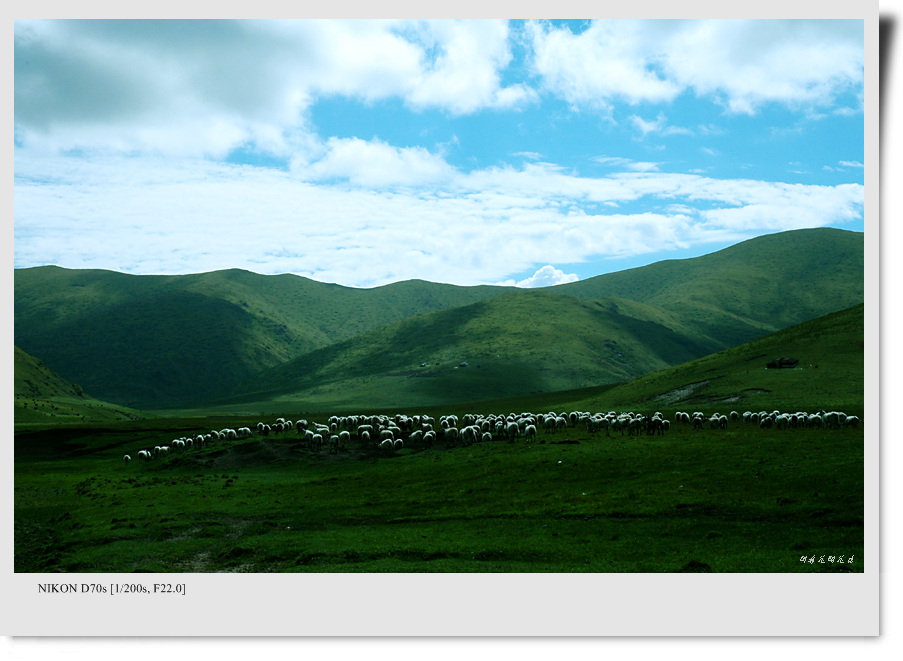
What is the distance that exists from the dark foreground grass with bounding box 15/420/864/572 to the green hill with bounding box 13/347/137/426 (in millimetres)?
55987

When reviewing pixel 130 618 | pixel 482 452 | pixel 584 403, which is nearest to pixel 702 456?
pixel 482 452

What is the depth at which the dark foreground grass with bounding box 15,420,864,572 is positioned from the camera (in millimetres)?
22812

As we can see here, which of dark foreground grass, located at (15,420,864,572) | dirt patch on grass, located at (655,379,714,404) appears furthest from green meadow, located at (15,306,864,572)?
dirt patch on grass, located at (655,379,714,404)

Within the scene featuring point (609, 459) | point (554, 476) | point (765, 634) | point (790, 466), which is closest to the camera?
point (765, 634)

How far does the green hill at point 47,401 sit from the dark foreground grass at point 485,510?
55987 mm

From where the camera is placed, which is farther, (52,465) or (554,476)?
(52,465)

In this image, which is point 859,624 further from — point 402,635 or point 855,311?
point 855,311

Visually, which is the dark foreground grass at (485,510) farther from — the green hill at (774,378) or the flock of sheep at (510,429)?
the green hill at (774,378)

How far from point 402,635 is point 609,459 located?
22473 mm

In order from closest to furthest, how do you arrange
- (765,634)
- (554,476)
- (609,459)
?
(765,634) < (554,476) < (609,459)

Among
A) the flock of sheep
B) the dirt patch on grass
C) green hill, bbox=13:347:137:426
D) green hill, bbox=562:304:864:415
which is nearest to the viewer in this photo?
the flock of sheep

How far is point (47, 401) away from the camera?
370 ft

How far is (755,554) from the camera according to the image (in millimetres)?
21781

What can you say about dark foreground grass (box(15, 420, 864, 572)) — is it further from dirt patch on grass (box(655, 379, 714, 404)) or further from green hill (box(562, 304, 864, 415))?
dirt patch on grass (box(655, 379, 714, 404))
